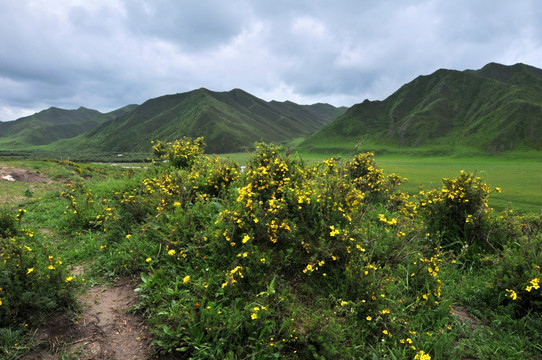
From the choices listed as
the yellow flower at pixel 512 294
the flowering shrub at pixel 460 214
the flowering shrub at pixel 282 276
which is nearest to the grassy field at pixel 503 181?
the flowering shrub at pixel 460 214

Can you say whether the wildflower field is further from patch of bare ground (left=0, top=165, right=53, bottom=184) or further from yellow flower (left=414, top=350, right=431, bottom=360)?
patch of bare ground (left=0, top=165, right=53, bottom=184)

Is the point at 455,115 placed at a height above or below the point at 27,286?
above

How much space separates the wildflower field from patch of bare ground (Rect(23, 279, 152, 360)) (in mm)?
143

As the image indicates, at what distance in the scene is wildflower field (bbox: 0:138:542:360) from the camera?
287 cm

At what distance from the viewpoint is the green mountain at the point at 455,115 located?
7400 cm

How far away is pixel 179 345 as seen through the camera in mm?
2889

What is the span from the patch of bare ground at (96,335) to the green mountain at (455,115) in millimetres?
67216

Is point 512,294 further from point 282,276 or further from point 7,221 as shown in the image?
point 7,221

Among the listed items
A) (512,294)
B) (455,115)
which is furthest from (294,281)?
(455,115)

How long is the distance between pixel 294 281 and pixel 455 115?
127 metres

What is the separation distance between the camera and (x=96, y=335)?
9.88 feet

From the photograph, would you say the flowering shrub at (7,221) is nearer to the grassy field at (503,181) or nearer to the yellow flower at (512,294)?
the yellow flower at (512,294)

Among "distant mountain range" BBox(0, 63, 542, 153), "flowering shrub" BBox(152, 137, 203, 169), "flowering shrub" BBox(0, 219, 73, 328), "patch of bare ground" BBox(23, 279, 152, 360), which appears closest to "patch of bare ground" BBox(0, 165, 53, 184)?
"flowering shrub" BBox(152, 137, 203, 169)

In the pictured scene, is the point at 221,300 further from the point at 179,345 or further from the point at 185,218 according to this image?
the point at 185,218
